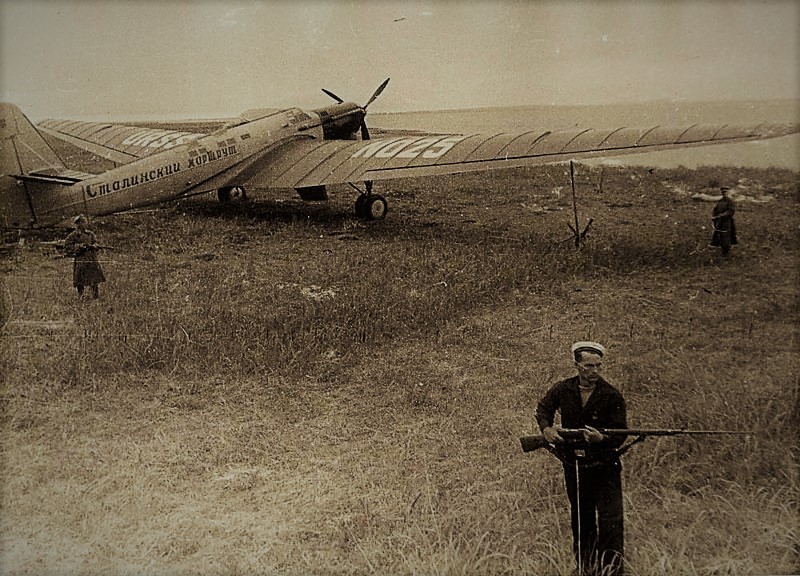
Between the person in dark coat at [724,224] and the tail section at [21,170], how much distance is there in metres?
5.63

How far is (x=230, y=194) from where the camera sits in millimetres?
7930

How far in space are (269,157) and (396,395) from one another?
5.87 metres

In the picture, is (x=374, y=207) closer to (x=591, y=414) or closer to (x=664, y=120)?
(x=664, y=120)

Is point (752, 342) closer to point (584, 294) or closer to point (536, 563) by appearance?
point (584, 294)

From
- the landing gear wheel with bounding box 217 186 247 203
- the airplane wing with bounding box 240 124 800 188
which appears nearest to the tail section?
the landing gear wheel with bounding box 217 186 247 203

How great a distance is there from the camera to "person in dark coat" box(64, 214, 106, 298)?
4645mm

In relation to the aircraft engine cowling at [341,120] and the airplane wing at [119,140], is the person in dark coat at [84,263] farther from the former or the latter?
the aircraft engine cowling at [341,120]

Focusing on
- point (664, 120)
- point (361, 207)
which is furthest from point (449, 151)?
point (664, 120)

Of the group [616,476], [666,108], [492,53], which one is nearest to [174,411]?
[616,476]

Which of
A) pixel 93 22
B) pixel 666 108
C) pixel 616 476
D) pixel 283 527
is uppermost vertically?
pixel 93 22

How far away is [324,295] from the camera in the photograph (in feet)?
15.0

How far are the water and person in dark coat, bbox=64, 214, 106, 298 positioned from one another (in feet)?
10.1

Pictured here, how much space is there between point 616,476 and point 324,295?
2.58 meters

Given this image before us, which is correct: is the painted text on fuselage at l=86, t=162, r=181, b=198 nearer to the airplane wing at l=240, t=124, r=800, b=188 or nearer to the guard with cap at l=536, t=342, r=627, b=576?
the airplane wing at l=240, t=124, r=800, b=188
